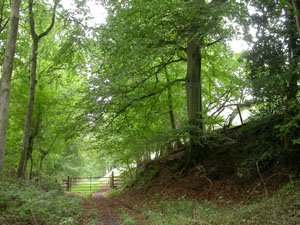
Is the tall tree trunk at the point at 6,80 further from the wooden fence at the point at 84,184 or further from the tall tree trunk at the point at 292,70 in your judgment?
the wooden fence at the point at 84,184

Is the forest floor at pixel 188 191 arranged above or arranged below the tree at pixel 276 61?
below

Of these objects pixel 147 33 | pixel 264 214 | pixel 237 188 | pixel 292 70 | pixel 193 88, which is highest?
pixel 147 33

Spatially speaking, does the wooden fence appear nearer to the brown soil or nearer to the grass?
the brown soil

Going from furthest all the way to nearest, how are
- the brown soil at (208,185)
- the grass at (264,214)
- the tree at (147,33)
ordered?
the brown soil at (208,185) < the tree at (147,33) < the grass at (264,214)

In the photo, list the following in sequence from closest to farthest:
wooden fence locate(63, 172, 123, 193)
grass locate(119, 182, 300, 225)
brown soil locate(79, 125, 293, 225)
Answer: grass locate(119, 182, 300, 225)
brown soil locate(79, 125, 293, 225)
wooden fence locate(63, 172, 123, 193)

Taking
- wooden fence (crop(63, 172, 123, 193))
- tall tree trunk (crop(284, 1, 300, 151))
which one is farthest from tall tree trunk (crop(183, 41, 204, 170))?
wooden fence (crop(63, 172, 123, 193))

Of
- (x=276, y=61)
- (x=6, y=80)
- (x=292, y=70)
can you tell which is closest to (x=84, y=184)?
(x=6, y=80)

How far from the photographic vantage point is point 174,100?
1279 centimetres

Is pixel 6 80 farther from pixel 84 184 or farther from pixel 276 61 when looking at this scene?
pixel 84 184

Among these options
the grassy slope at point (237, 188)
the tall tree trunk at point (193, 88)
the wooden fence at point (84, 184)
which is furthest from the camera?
the wooden fence at point (84, 184)

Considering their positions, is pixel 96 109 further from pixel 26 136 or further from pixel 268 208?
pixel 268 208

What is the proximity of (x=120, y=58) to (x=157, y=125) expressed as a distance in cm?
559

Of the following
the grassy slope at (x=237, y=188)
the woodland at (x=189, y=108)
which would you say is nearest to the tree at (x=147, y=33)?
the woodland at (x=189, y=108)

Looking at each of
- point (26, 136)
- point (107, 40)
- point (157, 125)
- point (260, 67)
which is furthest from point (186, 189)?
point (26, 136)
